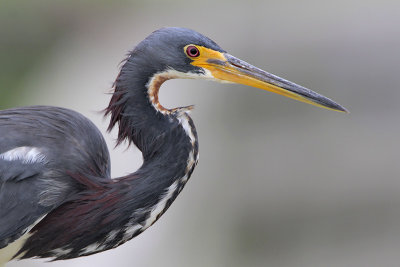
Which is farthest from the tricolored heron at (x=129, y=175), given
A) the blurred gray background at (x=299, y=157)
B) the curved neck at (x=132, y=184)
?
the blurred gray background at (x=299, y=157)

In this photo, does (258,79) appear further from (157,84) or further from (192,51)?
(157,84)

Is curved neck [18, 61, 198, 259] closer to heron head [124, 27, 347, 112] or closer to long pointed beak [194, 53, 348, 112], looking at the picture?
heron head [124, 27, 347, 112]

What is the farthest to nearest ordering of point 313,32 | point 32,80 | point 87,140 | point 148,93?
1. point 32,80
2. point 313,32
3. point 87,140
4. point 148,93

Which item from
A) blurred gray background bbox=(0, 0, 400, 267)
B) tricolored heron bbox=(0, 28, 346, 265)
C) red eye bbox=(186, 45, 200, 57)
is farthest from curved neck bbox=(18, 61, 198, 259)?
blurred gray background bbox=(0, 0, 400, 267)

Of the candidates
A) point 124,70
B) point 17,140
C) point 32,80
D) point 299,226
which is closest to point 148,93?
point 124,70

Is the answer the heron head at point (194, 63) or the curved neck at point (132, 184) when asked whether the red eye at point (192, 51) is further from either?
the curved neck at point (132, 184)

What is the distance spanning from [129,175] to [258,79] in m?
0.68

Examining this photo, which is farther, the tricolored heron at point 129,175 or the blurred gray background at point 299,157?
the blurred gray background at point 299,157

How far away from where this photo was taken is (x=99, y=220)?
3.37m

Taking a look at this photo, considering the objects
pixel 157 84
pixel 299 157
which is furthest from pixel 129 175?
pixel 299 157

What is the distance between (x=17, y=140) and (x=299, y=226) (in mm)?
4551

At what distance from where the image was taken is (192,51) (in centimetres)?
334

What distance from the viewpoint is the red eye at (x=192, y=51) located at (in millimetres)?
3336

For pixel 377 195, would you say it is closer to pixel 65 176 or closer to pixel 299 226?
pixel 299 226
